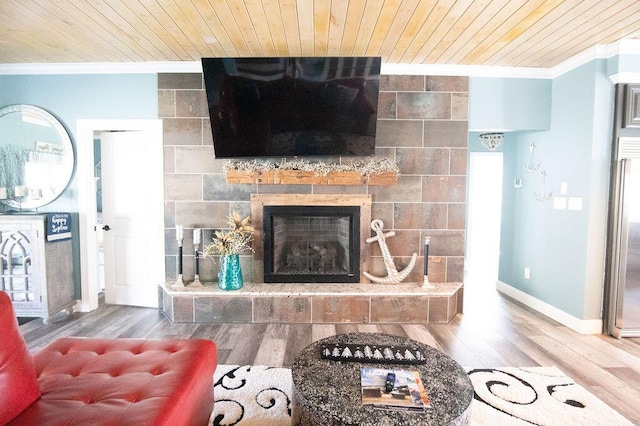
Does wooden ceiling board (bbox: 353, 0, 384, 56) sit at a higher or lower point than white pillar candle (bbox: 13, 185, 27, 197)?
higher

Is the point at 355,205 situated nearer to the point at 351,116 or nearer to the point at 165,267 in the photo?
the point at 351,116

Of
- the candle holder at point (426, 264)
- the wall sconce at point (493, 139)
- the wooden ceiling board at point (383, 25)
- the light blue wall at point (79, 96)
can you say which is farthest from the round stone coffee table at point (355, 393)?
the light blue wall at point (79, 96)

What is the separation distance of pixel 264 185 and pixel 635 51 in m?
3.40

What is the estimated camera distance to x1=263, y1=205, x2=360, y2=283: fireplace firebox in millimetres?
3436

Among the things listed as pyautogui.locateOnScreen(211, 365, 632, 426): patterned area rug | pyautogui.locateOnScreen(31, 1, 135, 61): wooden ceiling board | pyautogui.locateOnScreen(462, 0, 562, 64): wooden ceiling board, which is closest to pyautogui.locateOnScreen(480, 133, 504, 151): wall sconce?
pyautogui.locateOnScreen(462, 0, 562, 64): wooden ceiling board

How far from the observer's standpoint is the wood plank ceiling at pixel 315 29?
2.32 metres

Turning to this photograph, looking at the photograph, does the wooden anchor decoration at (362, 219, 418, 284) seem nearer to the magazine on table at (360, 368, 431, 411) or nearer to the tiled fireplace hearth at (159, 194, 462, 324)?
the tiled fireplace hearth at (159, 194, 462, 324)

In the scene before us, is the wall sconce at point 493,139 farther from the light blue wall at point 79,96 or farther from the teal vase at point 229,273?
the light blue wall at point 79,96

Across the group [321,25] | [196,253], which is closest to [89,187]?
[196,253]

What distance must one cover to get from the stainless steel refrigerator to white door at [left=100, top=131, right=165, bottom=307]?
13.8ft

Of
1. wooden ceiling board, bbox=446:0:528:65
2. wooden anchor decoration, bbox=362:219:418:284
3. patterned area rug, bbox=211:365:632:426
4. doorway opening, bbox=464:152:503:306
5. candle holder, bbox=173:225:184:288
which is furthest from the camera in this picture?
doorway opening, bbox=464:152:503:306

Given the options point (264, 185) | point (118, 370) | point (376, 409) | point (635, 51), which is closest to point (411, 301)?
point (264, 185)

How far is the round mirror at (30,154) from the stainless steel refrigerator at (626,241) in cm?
506

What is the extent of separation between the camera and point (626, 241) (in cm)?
293
